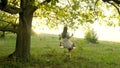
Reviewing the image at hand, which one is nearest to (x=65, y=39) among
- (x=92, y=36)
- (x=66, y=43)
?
(x=66, y=43)

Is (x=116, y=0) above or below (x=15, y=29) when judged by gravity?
above

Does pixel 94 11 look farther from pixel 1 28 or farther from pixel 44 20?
pixel 1 28

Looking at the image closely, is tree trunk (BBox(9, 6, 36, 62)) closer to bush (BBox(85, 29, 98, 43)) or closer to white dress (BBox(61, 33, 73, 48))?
white dress (BBox(61, 33, 73, 48))

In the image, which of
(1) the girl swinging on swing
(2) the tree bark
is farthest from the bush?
(2) the tree bark

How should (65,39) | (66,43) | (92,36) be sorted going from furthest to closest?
(92,36) < (66,43) < (65,39)

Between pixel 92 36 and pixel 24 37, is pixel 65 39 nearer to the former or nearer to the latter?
pixel 24 37

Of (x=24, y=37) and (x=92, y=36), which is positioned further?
(x=92, y=36)

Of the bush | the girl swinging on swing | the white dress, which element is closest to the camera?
the girl swinging on swing

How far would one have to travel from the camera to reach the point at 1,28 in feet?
84.4

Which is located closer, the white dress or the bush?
the white dress

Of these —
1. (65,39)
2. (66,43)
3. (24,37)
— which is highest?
(24,37)

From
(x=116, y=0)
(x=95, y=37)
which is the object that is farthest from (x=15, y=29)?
(x=95, y=37)

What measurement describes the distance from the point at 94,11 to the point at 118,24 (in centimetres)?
490

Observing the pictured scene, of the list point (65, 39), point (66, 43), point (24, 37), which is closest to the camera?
point (65, 39)
